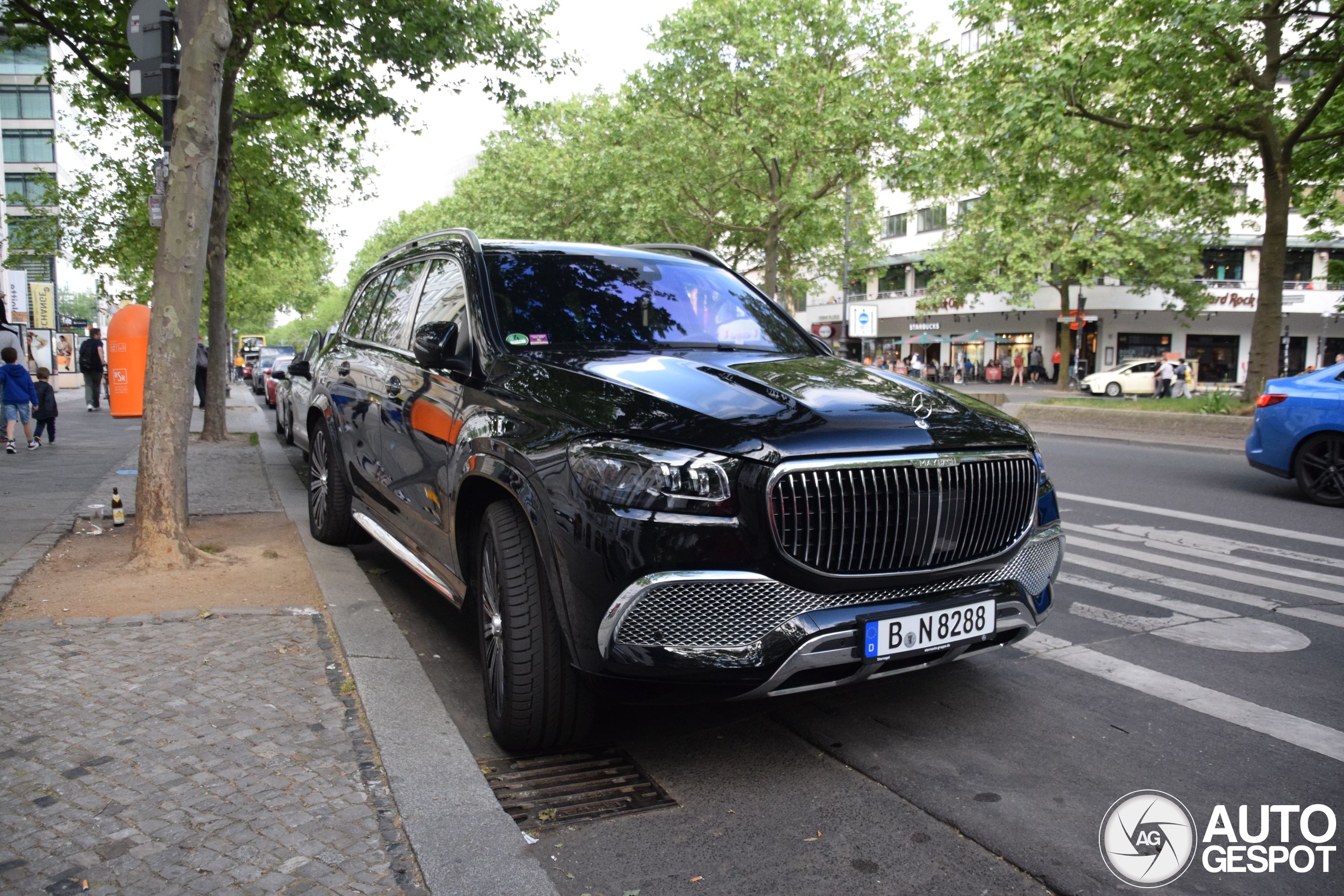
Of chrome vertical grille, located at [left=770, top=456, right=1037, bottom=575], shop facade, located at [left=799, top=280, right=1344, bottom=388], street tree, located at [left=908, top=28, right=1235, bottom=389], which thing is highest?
street tree, located at [left=908, top=28, right=1235, bottom=389]

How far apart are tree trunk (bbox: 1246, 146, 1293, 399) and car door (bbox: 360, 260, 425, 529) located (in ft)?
48.4

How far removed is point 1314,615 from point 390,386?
5.04 m

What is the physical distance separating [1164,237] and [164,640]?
42.9 meters

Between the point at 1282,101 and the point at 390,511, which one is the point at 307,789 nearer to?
the point at 390,511

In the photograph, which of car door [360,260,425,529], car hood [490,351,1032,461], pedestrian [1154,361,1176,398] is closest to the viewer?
car hood [490,351,1032,461]

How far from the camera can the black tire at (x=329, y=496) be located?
245 inches

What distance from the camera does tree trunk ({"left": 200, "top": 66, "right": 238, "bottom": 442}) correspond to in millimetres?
12812

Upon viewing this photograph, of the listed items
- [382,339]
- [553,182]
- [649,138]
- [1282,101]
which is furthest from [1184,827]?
[553,182]

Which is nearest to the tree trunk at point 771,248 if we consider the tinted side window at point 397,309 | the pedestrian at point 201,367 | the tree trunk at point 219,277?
the pedestrian at point 201,367

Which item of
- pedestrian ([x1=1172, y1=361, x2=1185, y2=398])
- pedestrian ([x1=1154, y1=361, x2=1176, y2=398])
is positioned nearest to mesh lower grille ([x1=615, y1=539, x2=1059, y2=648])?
pedestrian ([x1=1154, y1=361, x2=1176, y2=398])

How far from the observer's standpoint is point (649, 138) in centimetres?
3419

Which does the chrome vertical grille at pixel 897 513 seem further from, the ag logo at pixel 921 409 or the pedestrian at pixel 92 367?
the pedestrian at pixel 92 367

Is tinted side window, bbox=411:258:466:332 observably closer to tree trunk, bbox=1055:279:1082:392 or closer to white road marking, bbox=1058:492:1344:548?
white road marking, bbox=1058:492:1344:548

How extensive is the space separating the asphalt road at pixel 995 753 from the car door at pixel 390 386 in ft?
2.32
